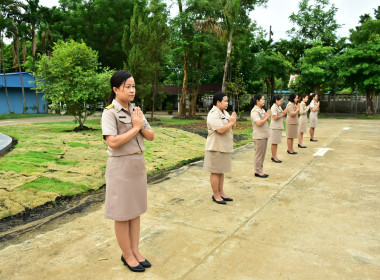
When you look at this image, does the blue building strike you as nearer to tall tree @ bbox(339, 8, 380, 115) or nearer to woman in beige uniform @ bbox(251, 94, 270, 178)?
tall tree @ bbox(339, 8, 380, 115)

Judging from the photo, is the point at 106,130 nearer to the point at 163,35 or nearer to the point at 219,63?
the point at 163,35

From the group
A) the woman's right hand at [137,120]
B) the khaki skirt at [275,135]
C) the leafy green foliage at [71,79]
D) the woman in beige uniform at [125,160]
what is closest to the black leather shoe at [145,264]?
the woman in beige uniform at [125,160]

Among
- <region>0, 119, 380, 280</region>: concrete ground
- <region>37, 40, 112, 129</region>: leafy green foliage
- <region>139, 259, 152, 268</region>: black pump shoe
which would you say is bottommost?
<region>0, 119, 380, 280</region>: concrete ground

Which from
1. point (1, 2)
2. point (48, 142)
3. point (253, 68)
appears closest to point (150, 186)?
point (48, 142)

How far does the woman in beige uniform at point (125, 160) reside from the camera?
2496mm

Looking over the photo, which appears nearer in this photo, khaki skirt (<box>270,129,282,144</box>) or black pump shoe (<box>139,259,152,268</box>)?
black pump shoe (<box>139,259,152,268</box>)

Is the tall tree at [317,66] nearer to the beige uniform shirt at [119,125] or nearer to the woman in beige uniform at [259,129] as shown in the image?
the woman in beige uniform at [259,129]

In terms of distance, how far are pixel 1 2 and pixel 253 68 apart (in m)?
18.6

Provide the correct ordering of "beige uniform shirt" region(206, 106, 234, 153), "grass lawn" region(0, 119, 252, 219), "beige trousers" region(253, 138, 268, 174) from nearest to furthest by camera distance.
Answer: "beige uniform shirt" region(206, 106, 234, 153) → "grass lawn" region(0, 119, 252, 219) → "beige trousers" region(253, 138, 268, 174)

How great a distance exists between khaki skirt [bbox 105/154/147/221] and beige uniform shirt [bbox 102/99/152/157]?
0.05m

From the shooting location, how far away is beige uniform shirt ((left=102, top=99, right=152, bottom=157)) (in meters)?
2.50

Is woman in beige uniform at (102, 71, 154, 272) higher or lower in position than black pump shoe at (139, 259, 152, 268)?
higher

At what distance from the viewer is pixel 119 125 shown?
101 inches

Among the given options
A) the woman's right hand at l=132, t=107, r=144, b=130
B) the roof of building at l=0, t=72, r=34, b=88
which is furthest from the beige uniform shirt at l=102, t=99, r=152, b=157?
the roof of building at l=0, t=72, r=34, b=88
